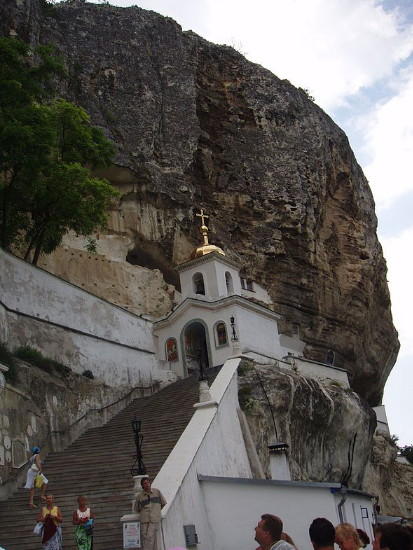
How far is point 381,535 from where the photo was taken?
490 centimetres

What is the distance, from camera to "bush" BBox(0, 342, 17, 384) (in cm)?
1507

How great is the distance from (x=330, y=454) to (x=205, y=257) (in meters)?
9.96

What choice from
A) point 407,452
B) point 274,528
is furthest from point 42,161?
point 407,452

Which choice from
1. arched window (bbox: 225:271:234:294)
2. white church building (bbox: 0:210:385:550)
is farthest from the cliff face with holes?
arched window (bbox: 225:271:234:294)

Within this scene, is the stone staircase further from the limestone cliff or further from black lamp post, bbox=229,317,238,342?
black lamp post, bbox=229,317,238,342

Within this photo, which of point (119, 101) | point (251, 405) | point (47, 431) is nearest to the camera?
point (47, 431)

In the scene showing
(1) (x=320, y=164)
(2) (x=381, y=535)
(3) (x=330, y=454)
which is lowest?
(2) (x=381, y=535)

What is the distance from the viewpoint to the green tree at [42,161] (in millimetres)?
18781

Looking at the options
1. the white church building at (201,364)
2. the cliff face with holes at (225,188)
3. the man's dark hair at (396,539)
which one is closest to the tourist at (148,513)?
the white church building at (201,364)

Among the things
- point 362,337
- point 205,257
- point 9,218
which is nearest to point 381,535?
point 9,218

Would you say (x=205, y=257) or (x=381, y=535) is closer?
(x=381, y=535)

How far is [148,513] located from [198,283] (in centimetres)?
2002

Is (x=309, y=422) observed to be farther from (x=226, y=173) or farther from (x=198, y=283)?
(x=226, y=173)

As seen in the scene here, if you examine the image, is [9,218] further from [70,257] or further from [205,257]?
[205,257]
